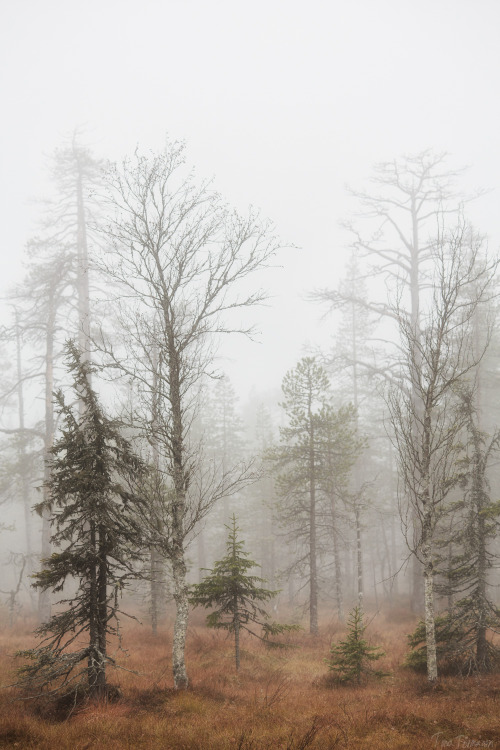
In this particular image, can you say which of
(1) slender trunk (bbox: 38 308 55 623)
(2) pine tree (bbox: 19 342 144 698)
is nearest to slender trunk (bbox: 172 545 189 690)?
(2) pine tree (bbox: 19 342 144 698)

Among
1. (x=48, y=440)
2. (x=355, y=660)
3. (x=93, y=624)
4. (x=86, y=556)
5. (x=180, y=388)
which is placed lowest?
(x=355, y=660)

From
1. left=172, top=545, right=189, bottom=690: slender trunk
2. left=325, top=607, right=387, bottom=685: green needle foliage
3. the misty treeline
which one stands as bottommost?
left=325, top=607, right=387, bottom=685: green needle foliage

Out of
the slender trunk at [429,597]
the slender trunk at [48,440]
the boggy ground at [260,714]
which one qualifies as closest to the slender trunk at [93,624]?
the boggy ground at [260,714]

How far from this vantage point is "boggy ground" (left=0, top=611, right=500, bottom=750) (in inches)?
241

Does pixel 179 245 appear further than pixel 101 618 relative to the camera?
Yes

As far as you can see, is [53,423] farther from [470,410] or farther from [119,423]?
[470,410]

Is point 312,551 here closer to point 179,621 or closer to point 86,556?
point 179,621

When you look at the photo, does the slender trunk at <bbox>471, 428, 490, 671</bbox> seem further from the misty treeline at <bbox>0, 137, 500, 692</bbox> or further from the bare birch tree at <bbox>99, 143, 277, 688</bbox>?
the bare birch tree at <bbox>99, 143, 277, 688</bbox>

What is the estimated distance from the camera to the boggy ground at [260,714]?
20.1 feet

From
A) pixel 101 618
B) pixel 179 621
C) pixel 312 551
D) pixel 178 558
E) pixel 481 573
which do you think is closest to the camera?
pixel 101 618

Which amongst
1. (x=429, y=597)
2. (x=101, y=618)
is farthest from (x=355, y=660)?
(x=101, y=618)

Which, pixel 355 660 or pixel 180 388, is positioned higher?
pixel 180 388

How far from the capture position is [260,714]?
759cm

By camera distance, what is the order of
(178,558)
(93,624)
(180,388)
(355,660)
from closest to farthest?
(93,624) → (178,558) → (355,660) → (180,388)
